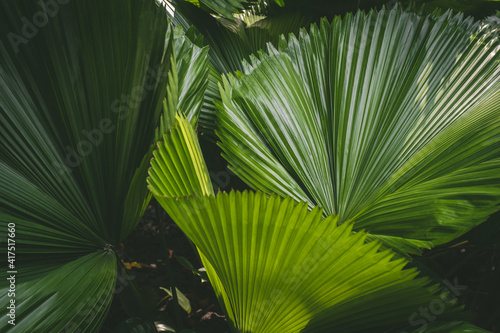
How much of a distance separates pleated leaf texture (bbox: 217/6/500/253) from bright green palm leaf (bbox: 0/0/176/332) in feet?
0.75

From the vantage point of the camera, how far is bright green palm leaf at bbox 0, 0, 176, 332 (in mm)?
689

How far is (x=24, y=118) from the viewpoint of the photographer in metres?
0.72

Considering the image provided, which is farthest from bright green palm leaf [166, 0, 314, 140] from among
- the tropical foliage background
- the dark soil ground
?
the dark soil ground

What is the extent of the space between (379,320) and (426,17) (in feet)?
2.66

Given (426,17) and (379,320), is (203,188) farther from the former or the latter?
(426,17)

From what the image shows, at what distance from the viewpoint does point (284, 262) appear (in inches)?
22.0

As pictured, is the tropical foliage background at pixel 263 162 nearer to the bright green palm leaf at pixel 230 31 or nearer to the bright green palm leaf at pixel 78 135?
the bright green palm leaf at pixel 78 135

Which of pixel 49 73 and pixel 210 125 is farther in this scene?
pixel 210 125

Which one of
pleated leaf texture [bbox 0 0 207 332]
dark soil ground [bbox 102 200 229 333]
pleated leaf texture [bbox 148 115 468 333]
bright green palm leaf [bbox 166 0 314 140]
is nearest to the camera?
pleated leaf texture [bbox 148 115 468 333]

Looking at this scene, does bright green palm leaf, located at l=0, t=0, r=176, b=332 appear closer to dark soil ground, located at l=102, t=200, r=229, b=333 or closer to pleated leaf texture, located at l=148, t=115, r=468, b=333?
pleated leaf texture, located at l=148, t=115, r=468, b=333

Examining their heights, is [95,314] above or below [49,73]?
below

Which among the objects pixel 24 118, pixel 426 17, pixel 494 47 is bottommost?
pixel 24 118

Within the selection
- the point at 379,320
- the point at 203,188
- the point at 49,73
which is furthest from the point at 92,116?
the point at 379,320

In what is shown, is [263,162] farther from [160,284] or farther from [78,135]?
[160,284]
